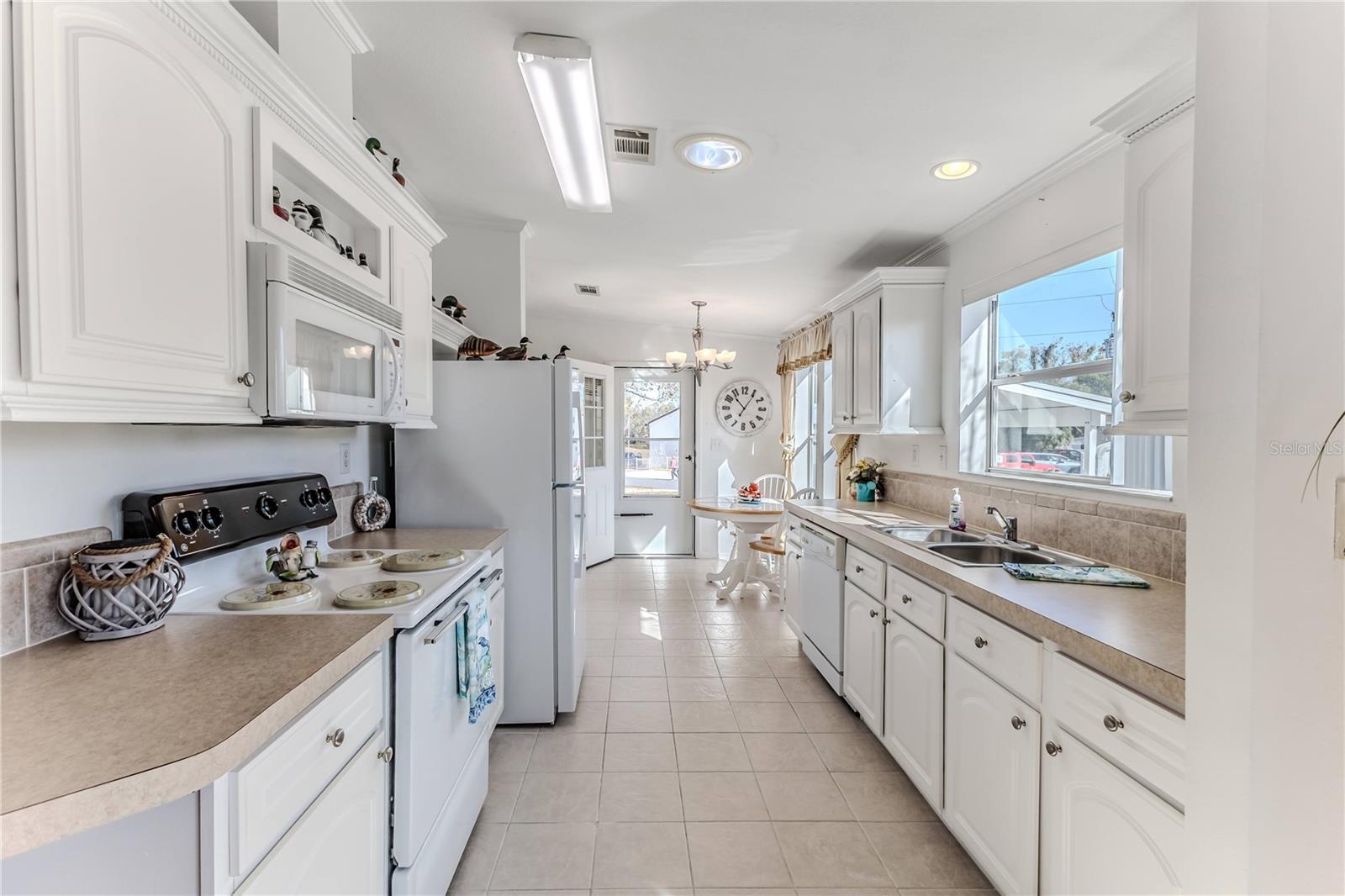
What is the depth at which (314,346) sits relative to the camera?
1425mm

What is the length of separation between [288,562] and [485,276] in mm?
2294

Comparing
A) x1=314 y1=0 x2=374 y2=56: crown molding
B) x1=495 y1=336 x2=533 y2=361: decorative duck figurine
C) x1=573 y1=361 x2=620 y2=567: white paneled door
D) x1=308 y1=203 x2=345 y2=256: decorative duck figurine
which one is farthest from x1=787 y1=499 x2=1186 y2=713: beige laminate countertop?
x1=573 y1=361 x2=620 y2=567: white paneled door

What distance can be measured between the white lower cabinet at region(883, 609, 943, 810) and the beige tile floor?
0.55 ft

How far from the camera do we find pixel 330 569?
70.7 inches

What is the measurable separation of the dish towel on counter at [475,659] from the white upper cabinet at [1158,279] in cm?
203

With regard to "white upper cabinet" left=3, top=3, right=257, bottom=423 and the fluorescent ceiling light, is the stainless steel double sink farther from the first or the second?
"white upper cabinet" left=3, top=3, right=257, bottom=423

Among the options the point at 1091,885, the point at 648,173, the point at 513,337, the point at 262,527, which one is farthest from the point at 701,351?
the point at 1091,885

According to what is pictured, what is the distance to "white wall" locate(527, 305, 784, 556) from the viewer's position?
5.96 meters

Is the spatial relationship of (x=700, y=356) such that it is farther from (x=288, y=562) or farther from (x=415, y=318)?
(x=288, y=562)

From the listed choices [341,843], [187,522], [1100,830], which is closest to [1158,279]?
[1100,830]

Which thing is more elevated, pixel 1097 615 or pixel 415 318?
pixel 415 318

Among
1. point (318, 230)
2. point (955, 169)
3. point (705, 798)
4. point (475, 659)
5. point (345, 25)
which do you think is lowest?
point (705, 798)

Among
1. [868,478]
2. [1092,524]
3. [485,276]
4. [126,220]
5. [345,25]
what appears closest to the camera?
[126,220]

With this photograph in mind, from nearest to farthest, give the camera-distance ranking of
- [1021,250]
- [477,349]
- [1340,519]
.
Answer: [1340,519] < [1021,250] < [477,349]
